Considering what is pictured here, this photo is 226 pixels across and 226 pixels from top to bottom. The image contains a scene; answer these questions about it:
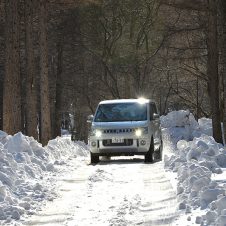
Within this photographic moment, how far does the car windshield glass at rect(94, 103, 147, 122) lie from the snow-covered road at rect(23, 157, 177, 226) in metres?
3.81

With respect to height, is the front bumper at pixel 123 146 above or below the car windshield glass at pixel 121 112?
below

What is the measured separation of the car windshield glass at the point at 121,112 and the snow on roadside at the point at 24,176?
179cm

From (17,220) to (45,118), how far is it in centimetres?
1545

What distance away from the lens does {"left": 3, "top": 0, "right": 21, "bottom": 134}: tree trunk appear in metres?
17.4

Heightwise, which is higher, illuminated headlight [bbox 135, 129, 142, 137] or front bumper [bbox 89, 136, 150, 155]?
illuminated headlight [bbox 135, 129, 142, 137]

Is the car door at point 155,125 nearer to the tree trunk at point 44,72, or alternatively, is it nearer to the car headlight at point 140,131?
the car headlight at point 140,131

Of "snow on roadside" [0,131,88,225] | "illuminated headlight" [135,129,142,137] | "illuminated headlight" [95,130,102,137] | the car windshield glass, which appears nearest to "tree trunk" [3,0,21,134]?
"snow on roadside" [0,131,88,225]

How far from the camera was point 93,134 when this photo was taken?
51.1 feet

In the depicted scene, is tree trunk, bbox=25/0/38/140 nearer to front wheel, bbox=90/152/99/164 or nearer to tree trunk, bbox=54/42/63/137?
front wheel, bbox=90/152/99/164

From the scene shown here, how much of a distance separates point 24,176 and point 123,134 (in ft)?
17.9

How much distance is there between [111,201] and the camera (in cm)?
828

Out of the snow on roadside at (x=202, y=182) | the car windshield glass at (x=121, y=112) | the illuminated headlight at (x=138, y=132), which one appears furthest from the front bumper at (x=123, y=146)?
the snow on roadside at (x=202, y=182)

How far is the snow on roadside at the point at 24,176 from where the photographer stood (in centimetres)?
764

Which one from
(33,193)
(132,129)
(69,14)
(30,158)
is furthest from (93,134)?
(69,14)
